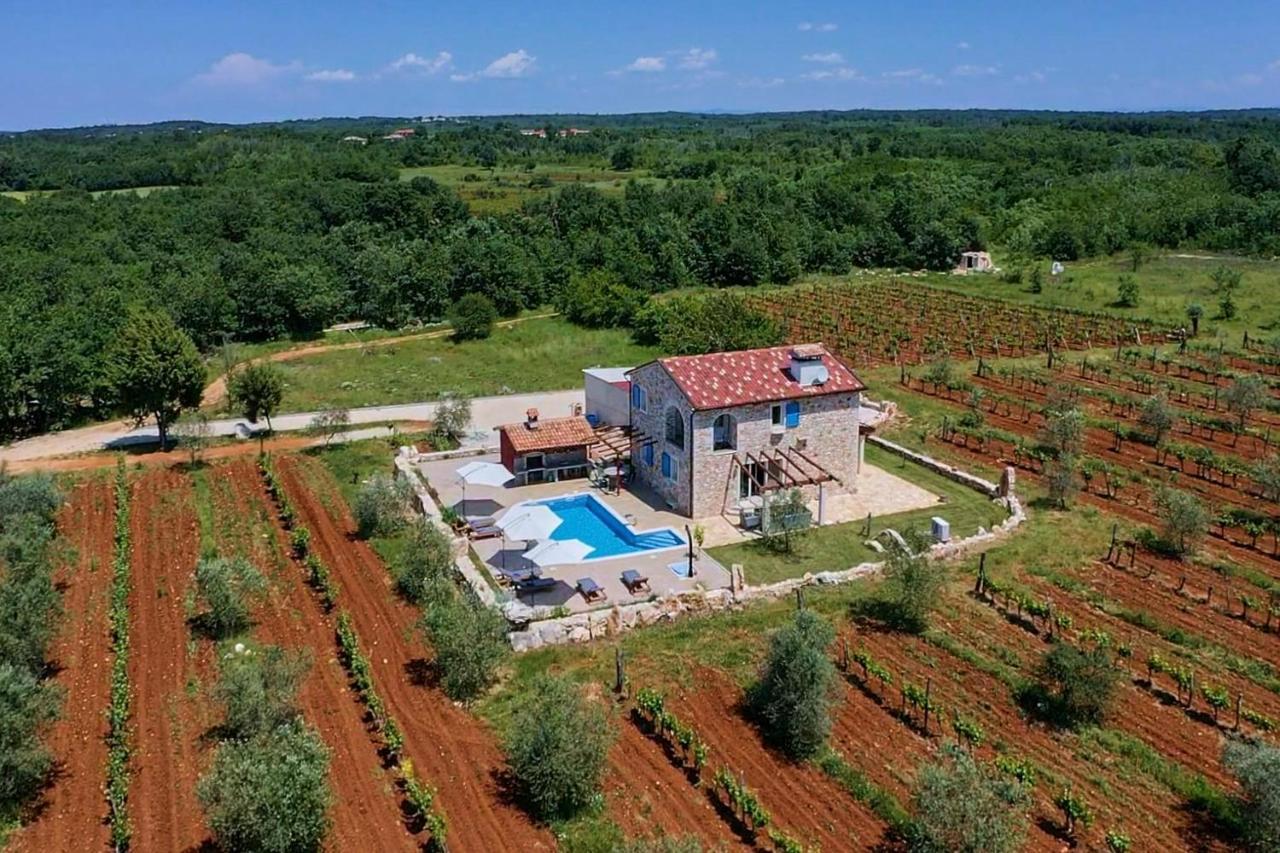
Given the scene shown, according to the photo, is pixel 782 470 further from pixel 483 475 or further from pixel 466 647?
pixel 466 647

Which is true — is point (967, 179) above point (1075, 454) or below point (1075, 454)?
above

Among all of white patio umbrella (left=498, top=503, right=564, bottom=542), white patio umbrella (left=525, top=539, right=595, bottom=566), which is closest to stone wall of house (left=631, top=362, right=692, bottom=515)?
white patio umbrella (left=498, top=503, right=564, bottom=542)

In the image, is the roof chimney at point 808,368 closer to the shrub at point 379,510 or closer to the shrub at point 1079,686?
the shrub at point 379,510

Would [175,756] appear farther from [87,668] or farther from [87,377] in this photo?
[87,377]

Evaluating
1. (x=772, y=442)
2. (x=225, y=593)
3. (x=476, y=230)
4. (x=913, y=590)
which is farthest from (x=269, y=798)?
(x=476, y=230)

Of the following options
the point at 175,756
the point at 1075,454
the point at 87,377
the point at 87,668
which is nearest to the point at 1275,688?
the point at 1075,454

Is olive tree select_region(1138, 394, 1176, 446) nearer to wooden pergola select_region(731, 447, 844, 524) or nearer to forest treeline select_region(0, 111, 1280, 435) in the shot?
wooden pergola select_region(731, 447, 844, 524)
